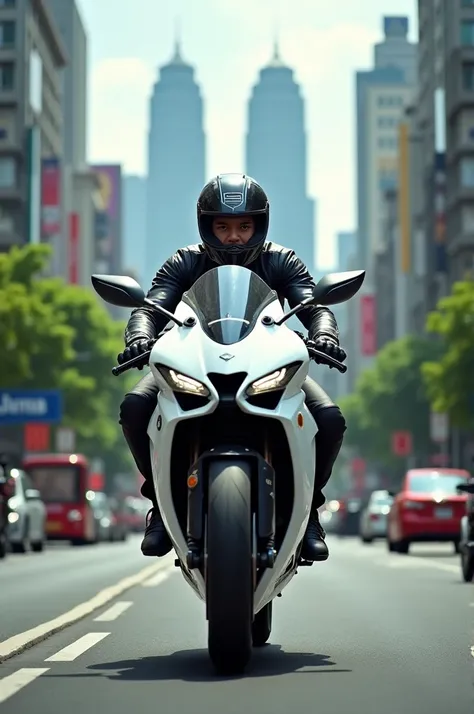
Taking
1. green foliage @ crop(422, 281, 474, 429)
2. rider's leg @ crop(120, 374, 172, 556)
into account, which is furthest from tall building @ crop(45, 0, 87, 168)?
rider's leg @ crop(120, 374, 172, 556)

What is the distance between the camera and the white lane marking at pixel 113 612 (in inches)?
507

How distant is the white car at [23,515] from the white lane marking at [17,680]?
23.3 m

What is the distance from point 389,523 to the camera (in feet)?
111

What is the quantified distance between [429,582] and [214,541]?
1219 cm

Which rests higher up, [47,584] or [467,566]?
[467,566]

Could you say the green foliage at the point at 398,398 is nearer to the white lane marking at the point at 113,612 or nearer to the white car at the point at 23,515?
the white car at the point at 23,515

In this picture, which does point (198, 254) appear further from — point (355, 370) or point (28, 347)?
point (355, 370)

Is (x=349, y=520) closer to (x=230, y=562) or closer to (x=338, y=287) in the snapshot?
(x=338, y=287)

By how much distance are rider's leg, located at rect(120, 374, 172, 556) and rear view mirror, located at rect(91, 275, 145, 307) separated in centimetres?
43

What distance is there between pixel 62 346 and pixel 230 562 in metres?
53.9

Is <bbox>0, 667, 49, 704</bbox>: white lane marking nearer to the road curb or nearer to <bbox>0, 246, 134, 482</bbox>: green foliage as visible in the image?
the road curb

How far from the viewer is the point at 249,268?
30.8 feet

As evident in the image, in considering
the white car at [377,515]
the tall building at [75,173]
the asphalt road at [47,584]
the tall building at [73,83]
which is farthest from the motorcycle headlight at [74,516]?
the tall building at [73,83]

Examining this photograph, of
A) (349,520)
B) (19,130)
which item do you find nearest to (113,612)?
(349,520)
